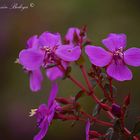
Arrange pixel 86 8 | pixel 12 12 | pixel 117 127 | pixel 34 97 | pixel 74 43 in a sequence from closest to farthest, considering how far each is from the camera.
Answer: pixel 117 127 → pixel 74 43 → pixel 34 97 → pixel 86 8 → pixel 12 12

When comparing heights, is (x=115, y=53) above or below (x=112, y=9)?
above

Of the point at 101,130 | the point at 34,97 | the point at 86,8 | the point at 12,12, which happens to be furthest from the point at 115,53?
the point at 12,12

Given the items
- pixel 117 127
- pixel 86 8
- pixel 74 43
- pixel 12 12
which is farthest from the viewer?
pixel 12 12

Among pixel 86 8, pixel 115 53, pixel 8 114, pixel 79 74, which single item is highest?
pixel 115 53

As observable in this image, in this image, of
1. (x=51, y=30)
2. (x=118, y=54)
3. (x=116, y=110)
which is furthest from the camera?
(x=51, y=30)

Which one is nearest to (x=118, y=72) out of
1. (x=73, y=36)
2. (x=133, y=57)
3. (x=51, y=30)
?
(x=133, y=57)

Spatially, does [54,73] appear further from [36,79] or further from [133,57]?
[133,57]

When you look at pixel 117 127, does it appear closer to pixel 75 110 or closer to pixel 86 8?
pixel 75 110
